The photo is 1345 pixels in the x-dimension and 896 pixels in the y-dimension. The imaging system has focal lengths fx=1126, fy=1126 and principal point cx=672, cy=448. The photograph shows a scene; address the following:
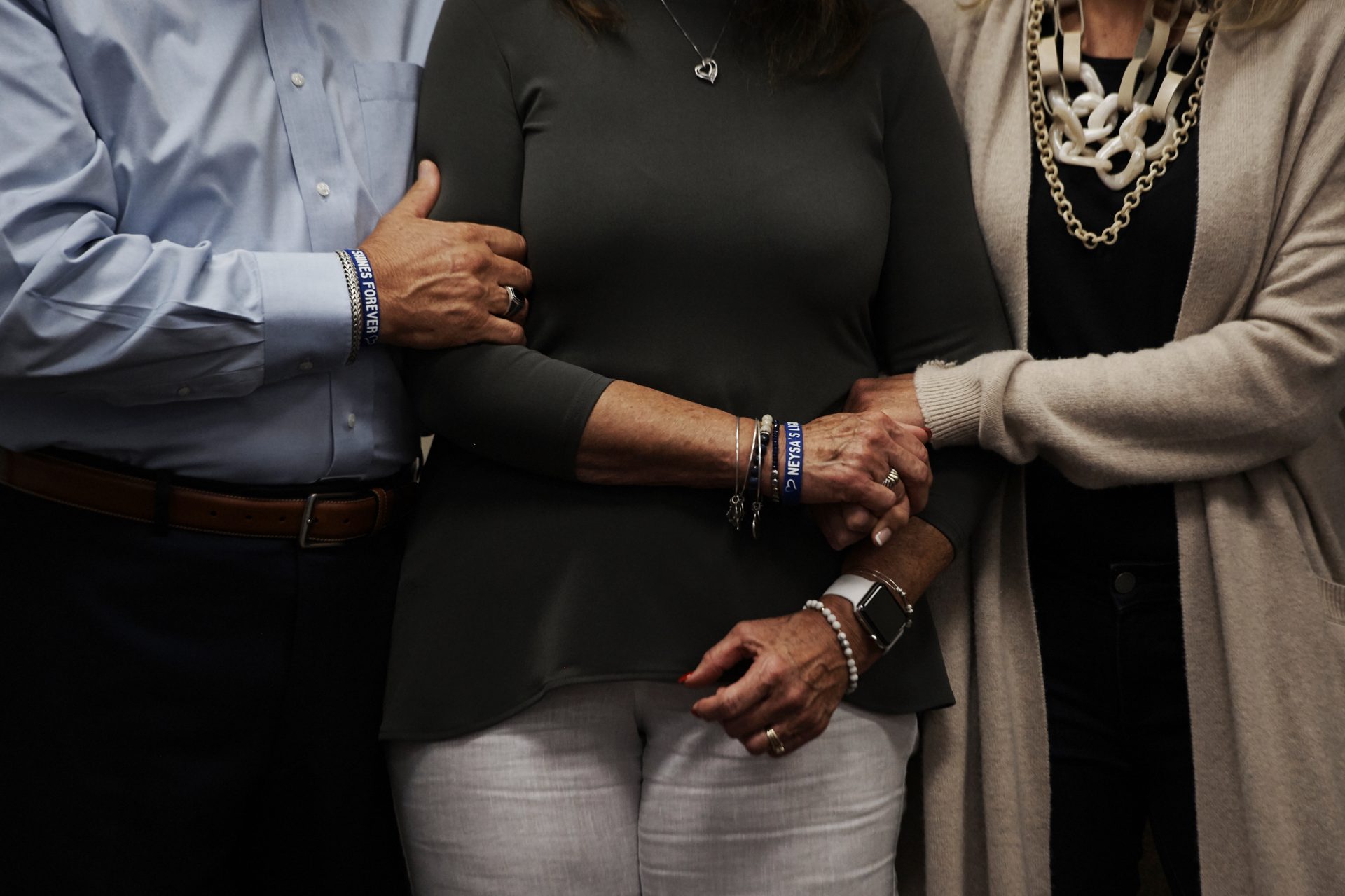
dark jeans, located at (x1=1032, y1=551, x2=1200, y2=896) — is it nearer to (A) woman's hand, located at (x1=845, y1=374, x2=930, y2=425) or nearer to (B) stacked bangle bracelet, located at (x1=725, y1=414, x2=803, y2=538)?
(A) woman's hand, located at (x1=845, y1=374, x2=930, y2=425)

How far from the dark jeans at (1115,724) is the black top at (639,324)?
18cm

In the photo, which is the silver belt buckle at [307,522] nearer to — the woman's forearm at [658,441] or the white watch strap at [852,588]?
the woman's forearm at [658,441]

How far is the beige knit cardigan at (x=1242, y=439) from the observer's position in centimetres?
126

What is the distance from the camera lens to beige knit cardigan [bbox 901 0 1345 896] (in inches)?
49.6

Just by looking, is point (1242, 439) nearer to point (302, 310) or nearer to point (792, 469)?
point (792, 469)

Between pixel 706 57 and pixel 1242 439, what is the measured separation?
77cm

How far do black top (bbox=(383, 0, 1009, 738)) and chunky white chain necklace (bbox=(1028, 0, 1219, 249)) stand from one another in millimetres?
159

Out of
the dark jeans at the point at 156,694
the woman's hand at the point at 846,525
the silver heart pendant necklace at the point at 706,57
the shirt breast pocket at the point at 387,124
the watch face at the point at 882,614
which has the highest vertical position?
the silver heart pendant necklace at the point at 706,57

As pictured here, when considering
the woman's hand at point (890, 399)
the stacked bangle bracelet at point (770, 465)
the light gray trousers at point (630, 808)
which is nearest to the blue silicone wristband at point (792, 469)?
the stacked bangle bracelet at point (770, 465)

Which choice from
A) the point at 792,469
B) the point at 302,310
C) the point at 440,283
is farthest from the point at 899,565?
the point at 302,310

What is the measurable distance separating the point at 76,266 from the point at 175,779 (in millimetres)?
547

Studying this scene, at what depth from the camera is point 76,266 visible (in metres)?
1.07

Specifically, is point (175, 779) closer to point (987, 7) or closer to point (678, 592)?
point (678, 592)

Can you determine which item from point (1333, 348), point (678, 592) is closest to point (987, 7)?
point (1333, 348)
